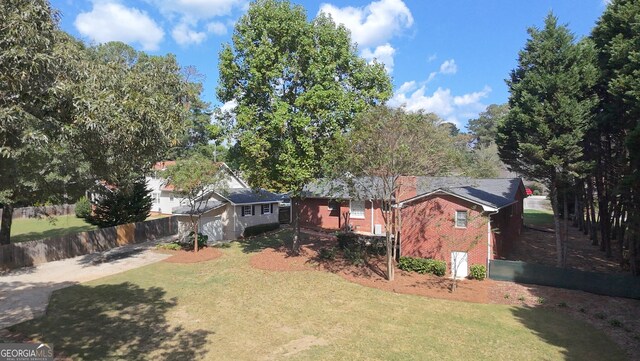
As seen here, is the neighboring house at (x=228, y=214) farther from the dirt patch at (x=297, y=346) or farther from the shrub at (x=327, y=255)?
the dirt patch at (x=297, y=346)

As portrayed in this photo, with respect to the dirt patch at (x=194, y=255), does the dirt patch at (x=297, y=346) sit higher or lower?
lower

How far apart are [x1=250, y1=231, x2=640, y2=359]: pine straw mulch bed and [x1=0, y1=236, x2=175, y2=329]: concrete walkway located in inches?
340

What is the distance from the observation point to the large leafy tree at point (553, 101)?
2103 centimetres

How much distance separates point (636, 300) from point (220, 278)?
21600 millimetres

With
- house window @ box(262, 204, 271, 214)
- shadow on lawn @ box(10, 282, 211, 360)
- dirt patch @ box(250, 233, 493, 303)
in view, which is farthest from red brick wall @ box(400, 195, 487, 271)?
house window @ box(262, 204, 271, 214)

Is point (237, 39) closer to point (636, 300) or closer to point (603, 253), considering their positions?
point (636, 300)

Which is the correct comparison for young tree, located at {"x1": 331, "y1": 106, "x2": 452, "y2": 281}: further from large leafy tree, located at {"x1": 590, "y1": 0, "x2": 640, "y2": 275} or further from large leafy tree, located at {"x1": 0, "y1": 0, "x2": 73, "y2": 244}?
large leafy tree, located at {"x1": 0, "y1": 0, "x2": 73, "y2": 244}

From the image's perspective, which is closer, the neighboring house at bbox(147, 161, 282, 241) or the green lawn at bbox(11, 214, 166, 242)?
the neighboring house at bbox(147, 161, 282, 241)

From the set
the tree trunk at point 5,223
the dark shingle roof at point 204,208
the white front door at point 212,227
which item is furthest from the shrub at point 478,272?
the tree trunk at point 5,223

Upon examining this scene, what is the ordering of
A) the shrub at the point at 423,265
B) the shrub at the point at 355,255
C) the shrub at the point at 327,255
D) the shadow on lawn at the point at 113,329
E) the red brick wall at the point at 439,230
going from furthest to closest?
the shrub at the point at 327,255
the shrub at the point at 355,255
the shrub at the point at 423,265
the red brick wall at the point at 439,230
the shadow on lawn at the point at 113,329

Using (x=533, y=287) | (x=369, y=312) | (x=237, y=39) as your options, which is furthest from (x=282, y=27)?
(x=533, y=287)

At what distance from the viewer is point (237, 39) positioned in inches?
952

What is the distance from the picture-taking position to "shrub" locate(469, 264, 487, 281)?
21.9m

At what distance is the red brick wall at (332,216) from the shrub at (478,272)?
13536 millimetres
